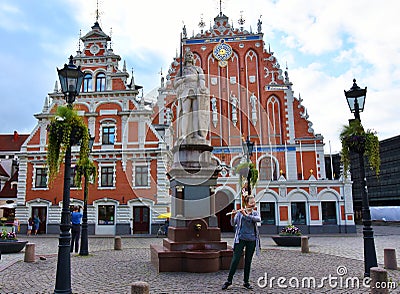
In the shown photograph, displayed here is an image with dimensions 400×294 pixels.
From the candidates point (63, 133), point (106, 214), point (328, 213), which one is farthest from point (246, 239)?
point (328, 213)

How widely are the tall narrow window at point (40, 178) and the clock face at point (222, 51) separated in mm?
17750

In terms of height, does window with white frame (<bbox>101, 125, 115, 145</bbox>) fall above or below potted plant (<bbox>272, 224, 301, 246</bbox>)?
above

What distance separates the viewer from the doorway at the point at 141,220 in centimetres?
2517

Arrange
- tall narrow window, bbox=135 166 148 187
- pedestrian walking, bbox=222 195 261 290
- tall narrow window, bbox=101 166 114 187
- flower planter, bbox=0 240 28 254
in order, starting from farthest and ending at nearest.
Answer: tall narrow window, bbox=101 166 114 187
tall narrow window, bbox=135 166 148 187
flower planter, bbox=0 240 28 254
pedestrian walking, bbox=222 195 261 290

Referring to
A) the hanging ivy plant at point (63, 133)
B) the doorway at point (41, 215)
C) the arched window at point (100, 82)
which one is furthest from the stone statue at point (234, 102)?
the hanging ivy plant at point (63, 133)

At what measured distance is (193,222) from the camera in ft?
31.3

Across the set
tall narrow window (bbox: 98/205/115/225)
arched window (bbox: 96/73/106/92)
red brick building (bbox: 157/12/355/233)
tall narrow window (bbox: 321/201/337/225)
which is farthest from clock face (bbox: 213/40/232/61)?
tall narrow window (bbox: 98/205/115/225)

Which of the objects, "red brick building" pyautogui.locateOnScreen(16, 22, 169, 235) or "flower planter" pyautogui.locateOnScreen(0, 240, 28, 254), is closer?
"flower planter" pyautogui.locateOnScreen(0, 240, 28, 254)

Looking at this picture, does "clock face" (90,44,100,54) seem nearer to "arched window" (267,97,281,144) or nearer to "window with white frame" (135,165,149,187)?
"window with white frame" (135,165,149,187)

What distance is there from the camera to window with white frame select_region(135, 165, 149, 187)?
83.5 ft

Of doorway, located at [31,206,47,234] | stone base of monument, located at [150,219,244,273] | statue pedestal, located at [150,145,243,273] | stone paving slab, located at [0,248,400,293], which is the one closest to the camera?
stone paving slab, located at [0,248,400,293]

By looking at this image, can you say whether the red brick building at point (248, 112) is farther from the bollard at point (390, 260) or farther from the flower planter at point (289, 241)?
the bollard at point (390, 260)

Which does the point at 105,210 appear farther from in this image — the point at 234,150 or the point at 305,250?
the point at 305,250

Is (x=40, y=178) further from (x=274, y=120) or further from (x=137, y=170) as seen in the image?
(x=274, y=120)
